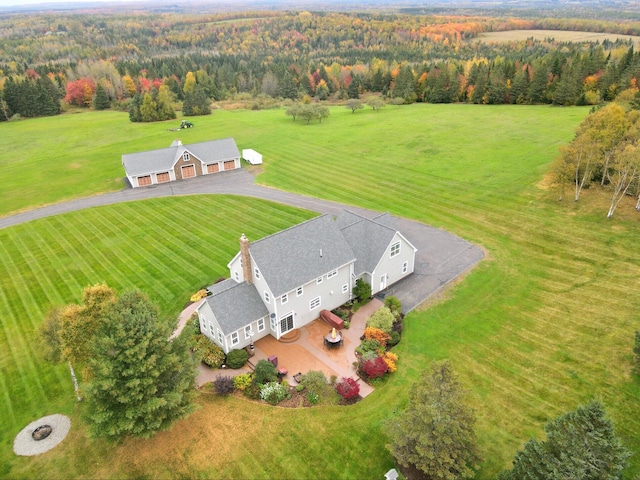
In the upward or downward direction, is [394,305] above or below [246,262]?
below

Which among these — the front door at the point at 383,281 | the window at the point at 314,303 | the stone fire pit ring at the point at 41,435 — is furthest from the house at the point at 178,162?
the stone fire pit ring at the point at 41,435

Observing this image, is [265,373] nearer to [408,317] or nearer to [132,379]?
[132,379]

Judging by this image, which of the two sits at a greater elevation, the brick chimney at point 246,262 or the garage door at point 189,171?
the brick chimney at point 246,262

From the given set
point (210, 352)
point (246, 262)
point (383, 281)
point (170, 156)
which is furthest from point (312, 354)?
point (170, 156)

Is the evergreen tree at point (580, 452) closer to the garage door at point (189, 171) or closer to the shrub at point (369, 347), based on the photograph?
the shrub at point (369, 347)

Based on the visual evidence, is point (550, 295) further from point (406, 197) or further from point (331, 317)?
point (406, 197)

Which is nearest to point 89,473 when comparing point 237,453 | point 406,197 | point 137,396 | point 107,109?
point 137,396

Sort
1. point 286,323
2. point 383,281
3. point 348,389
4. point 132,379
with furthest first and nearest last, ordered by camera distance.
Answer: point 383,281, point 286,323, point 348,389, point 132,379
